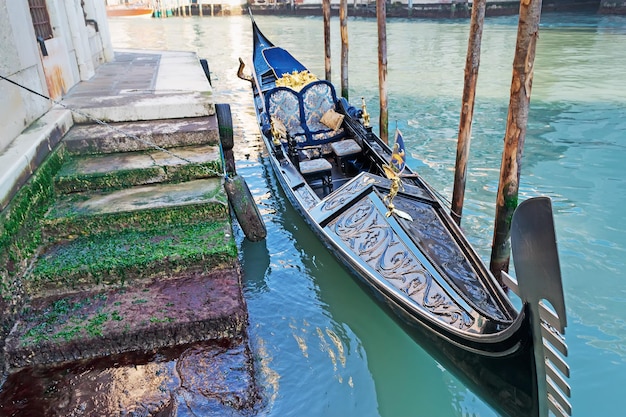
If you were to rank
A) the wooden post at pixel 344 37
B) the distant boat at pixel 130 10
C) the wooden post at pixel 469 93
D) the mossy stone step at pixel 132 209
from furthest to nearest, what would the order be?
the distant boat at pixel 130 10 < the wooden post at pixel 344 37 < the wooden post at pixel 469 93 < the mossy stone step at pixel 132 209

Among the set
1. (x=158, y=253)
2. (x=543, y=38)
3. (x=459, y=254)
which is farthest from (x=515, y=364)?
(x=543, y=38)

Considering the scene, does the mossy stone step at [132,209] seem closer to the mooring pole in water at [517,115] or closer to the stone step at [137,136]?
the stone step at [137,136]

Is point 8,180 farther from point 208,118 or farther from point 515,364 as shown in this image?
Answer: point 515,364

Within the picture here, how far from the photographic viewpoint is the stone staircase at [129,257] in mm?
2488

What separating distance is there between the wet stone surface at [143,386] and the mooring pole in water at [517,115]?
1.72 metres

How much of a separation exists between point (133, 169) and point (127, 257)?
91 cm

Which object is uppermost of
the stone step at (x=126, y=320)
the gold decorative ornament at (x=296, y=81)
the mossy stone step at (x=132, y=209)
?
the gold decorative ornament at (x=296, y=81)

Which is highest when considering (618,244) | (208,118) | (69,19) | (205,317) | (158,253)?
(69,19)

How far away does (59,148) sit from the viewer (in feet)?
11.7

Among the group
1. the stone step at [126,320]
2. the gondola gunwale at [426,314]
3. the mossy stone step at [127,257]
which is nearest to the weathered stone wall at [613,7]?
the gondola gunwale at [426,314]

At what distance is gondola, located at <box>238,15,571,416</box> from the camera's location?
1.56 metres

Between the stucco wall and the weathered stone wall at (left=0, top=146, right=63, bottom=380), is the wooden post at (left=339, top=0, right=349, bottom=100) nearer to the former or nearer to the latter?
the stucco wall

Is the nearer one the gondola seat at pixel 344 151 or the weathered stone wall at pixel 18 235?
the weathered stone wall at pixel 18 235

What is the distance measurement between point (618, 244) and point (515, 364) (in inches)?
111
